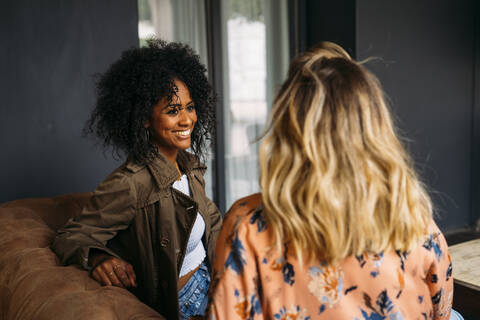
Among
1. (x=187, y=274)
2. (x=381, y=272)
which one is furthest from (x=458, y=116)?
(x=381, y=272)

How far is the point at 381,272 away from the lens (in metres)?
0.95

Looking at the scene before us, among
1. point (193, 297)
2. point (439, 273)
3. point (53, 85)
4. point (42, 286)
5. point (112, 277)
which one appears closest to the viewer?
point (439, 273)

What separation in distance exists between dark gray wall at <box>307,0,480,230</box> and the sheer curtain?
13.9 inches

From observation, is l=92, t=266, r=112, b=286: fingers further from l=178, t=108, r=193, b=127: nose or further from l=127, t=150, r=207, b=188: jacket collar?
l=178, t=108, r=193, b=127: nose

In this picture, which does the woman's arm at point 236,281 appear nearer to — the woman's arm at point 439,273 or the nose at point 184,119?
the woman's arm at point 439,273

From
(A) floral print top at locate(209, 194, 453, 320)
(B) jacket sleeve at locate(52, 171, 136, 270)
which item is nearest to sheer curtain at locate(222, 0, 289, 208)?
(B) jacket sleeve at locate(52, 171, 136, 270)

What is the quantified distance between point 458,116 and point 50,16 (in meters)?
3.85

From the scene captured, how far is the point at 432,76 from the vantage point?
427 cm

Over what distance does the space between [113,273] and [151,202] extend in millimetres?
290

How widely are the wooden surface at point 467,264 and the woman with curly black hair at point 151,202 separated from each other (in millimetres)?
1079

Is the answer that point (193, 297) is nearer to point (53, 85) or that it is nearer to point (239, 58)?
point (53, 85)

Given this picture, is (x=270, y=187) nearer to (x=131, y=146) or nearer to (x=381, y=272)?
(x=381, y=272)

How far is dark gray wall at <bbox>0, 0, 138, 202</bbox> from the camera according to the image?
262cm

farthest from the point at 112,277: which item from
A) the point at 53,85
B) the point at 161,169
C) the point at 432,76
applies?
the point at 432,76
